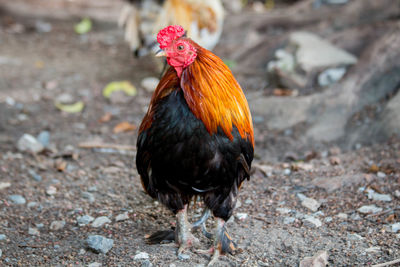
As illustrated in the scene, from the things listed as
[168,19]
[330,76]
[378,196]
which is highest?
[168,19]

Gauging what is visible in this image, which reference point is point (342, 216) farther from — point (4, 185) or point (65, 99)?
point (65, 99)

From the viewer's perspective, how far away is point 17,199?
3764 mm

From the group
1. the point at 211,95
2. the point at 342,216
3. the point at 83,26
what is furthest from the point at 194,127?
the point at 83,26

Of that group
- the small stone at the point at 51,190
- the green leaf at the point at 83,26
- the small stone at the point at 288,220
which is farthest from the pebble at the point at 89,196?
the green leaf at the point at 83,26

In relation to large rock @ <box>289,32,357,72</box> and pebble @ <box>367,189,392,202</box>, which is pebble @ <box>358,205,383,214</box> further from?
large rock @ <box>289,32,357,72</box>

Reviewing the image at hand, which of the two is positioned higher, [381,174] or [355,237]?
[381,174]

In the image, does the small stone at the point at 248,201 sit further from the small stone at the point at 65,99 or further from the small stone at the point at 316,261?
the small stone at the point at 65,99

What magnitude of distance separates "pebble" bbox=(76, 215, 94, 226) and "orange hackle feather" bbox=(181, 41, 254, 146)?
1.40 m

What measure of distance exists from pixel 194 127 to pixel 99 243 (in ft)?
3.40

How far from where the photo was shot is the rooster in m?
2.69

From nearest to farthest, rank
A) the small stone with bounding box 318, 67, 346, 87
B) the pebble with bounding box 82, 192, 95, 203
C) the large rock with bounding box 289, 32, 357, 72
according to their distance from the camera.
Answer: the pebble with bounding box 82, 192, 95, 203
the small stone with bounding box 318, 67, 346, 87
the large rock with bounding box 289, 32, 357, 72

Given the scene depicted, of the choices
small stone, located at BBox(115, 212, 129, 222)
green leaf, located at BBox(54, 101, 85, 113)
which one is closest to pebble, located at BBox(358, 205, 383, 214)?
small stone, located at BBox(115, 212, 129, 222)

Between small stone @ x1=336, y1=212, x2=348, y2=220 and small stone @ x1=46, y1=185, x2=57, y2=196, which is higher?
small stone @ x1=336, y1=212, x2=348, y2=220

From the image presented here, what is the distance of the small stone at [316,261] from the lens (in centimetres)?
281
